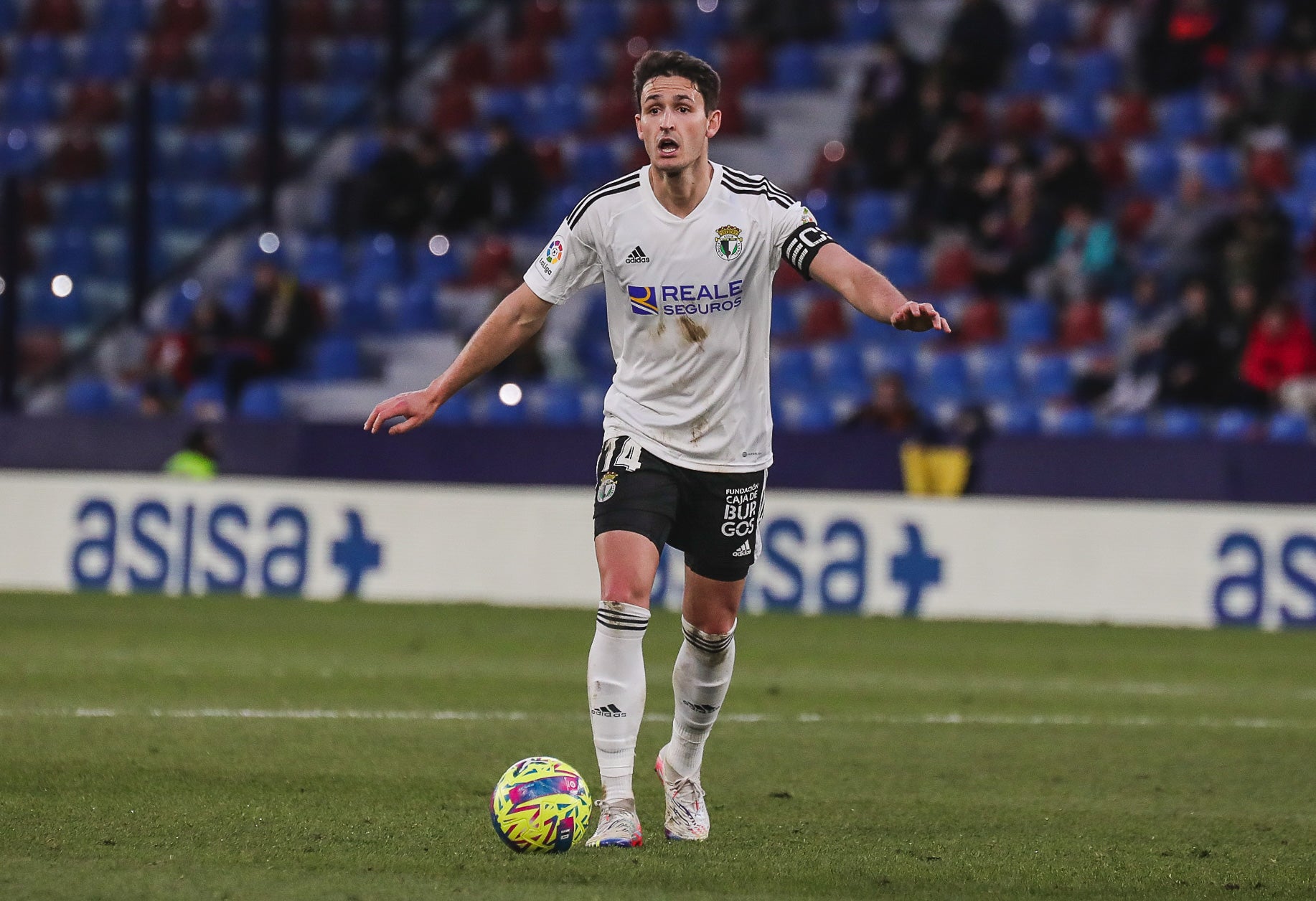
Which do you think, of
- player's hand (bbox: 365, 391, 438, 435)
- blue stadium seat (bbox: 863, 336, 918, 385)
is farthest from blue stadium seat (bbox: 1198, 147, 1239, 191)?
player's hand (bbox: 365, 391, 438, 435)

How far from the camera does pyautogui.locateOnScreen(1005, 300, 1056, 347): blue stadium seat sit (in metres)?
16.7

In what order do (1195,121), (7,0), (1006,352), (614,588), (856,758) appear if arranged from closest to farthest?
(614,588) → (856,758) → (1006,352) → (1195,121) → (7,0)

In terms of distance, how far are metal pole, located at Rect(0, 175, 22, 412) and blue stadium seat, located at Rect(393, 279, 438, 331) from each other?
3388 millimetres

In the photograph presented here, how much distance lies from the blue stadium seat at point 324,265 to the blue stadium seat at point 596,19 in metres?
3.65

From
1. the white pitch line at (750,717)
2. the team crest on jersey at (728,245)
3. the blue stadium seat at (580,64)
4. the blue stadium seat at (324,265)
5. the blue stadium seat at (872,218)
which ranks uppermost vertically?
the blue stadium seat at (580,64)

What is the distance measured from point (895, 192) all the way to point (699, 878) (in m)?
13.5

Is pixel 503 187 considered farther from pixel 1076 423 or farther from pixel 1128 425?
pixel 1128 425

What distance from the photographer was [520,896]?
482cm

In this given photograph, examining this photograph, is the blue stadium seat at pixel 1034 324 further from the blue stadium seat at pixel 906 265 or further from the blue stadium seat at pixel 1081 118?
the blue stadium seat at pixel 1081 118

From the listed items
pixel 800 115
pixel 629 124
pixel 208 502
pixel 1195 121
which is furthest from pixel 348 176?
pixel 1195 121

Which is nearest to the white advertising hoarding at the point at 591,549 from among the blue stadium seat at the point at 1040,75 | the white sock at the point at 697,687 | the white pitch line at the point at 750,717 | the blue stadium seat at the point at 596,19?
the white pitch line at the point at 750,717

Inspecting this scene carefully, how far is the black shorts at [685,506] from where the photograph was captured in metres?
5.72

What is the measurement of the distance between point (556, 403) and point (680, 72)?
11399mm

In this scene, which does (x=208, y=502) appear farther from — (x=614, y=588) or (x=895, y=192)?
(x=614, y=588)
